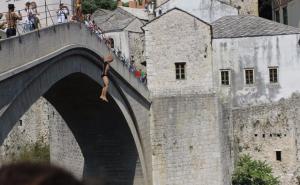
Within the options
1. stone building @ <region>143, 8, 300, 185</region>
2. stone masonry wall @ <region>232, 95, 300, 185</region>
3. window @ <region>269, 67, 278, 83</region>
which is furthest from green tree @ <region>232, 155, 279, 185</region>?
window @ <region>269, 67, 278, 83</region>

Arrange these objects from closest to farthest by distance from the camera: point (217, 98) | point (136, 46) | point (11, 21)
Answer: point (11, 21) → point (217, 98) → point (136, 46)

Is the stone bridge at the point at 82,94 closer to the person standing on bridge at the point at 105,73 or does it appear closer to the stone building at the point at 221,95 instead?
the person standing on bridge at the point at 105,73

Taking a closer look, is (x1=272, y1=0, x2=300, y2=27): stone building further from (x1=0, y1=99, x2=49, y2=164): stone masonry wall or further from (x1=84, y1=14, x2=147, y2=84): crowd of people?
(x1=0, y1=99, x2=49, y2=164): stone masonry wall

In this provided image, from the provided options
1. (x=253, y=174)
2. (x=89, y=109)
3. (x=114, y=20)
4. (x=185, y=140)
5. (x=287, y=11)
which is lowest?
(x=253, y=174)

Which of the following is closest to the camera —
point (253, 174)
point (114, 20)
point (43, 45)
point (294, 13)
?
point (43, 45)

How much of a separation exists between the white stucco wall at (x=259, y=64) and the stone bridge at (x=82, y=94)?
4.94 m

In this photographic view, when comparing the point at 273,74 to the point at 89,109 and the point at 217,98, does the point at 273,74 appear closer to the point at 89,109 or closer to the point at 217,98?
the point at 217,98

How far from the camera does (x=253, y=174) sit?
20750 mm

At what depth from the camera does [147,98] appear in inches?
748

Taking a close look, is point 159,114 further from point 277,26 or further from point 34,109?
point 34,109

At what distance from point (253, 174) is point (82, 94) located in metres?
6.96

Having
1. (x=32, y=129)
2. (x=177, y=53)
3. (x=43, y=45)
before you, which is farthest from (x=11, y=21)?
(x=32, y=129)

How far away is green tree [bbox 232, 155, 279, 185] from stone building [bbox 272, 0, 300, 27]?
1149cm

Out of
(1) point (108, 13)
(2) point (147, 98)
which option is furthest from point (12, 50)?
(1) point (108, 13)
